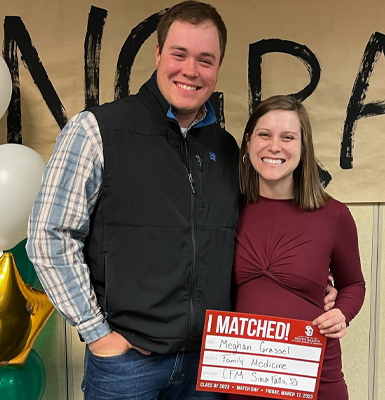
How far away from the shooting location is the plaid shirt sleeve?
0.90 meters

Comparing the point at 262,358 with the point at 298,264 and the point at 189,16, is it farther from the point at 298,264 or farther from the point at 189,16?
the point at 189,16

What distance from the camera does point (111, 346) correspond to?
949 mm

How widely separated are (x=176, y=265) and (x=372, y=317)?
114cm

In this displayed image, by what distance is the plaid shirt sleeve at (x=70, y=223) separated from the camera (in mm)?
896

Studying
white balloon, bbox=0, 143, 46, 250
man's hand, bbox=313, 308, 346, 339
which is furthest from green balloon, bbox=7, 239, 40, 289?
man's hand, bbox=313, 308, 346, 339

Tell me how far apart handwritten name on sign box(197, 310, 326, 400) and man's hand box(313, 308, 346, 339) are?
2 cm

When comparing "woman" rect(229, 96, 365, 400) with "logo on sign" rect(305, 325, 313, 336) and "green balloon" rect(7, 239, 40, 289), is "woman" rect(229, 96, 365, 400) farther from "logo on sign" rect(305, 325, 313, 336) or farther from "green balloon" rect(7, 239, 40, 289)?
"green balloon" rect(7, 239, 40, 289)

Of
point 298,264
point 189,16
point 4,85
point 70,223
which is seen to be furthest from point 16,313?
point 189,16

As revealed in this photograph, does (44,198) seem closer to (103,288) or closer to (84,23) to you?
(103,288)

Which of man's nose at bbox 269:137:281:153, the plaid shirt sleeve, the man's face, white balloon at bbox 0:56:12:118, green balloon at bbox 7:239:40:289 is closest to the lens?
the plaid shirt sleeve

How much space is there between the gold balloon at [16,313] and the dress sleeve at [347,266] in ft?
2.64

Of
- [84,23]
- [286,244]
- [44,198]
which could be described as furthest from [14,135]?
[286,244]

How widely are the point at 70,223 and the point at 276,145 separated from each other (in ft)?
1.73

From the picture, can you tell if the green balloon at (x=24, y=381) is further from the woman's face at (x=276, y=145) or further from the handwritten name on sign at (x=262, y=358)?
the woman's face at (x=276, y=145)
